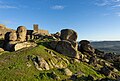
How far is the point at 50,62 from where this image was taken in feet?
212

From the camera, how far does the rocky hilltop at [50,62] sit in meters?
57.8

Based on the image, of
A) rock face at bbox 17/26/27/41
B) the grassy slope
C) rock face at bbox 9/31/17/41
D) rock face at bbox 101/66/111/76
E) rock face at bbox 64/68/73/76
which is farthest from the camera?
rock face at bbox 17/26/27/41

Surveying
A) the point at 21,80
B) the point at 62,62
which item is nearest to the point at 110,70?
the point at 62,62

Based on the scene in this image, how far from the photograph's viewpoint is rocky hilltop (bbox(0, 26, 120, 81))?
57781mm

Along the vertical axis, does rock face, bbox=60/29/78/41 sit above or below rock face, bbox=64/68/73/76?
above

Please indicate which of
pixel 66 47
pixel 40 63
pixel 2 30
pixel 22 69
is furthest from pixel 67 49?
pixel 2 30

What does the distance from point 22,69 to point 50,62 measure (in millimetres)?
9359

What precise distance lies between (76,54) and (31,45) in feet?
46.8

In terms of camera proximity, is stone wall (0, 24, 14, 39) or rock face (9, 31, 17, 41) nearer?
rock face (9, 31, 17, 41)

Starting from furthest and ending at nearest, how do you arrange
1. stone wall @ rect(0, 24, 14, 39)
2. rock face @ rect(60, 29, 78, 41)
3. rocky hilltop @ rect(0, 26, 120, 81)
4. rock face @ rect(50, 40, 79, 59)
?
stone wall @ rect(0, 24, 14, 39), rock face @ rect(60, 29, 78, 41), rock face @ rect(50, 40, 79, 59), rocky hilltop @ rect(0, 26, 120, 81)

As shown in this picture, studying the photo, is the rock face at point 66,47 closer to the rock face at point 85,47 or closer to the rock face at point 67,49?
the rock face at point 67,49

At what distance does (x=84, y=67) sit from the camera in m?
70.8

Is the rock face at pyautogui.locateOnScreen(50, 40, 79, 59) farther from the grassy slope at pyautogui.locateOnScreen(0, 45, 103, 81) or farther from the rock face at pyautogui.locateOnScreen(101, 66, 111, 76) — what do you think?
the rock face at pyautogui.locateOnScreen(101, 66, 111, 76)

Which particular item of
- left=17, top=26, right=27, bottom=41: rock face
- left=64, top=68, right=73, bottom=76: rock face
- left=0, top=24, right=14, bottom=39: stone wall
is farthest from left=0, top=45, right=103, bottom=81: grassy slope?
left=0, top=24, right=14, bottom=39: stone wall
